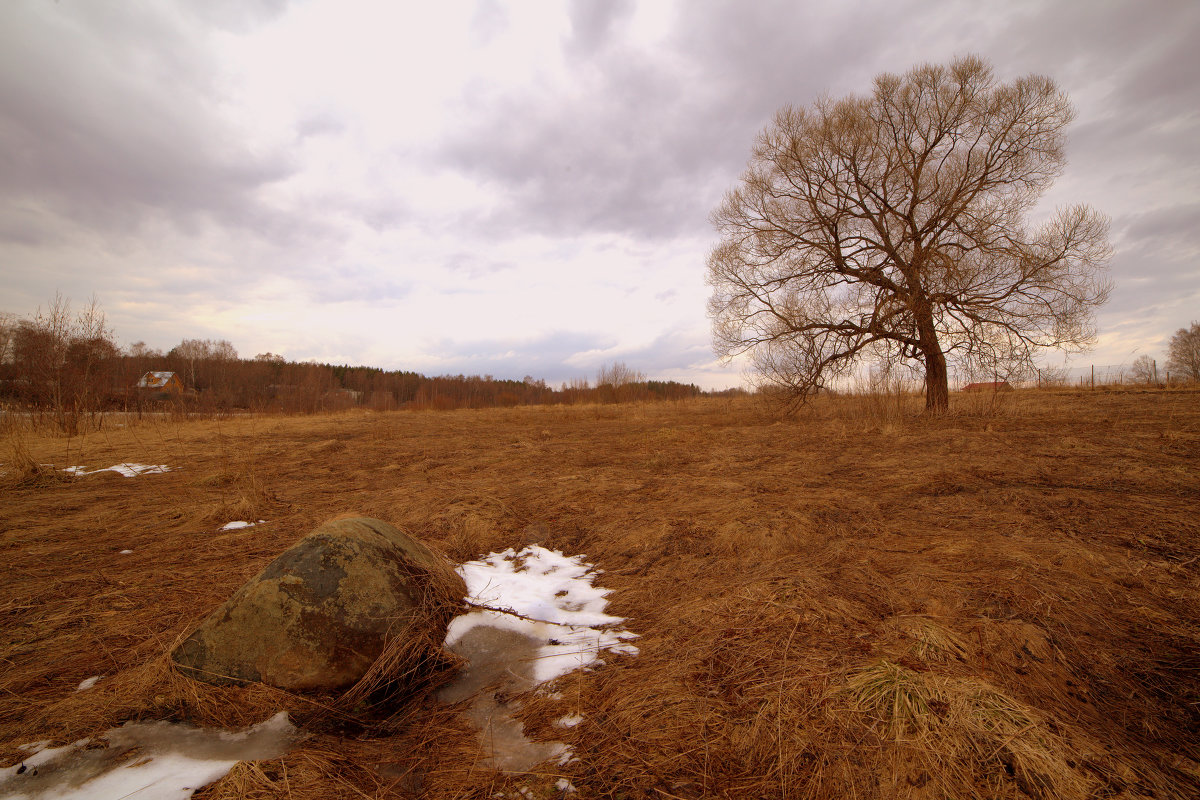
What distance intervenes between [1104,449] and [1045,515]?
12.5ft

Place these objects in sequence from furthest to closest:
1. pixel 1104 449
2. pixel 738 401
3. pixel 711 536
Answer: pixel 738 401 < pixel 1104 449 < pixel 711 536

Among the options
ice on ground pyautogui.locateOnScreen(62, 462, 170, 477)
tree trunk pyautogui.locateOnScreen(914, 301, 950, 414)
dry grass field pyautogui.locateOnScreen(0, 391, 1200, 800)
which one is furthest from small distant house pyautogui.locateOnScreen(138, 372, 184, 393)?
tree trunk pyautogui.locateOnScreen(914, 301, 950, 414)

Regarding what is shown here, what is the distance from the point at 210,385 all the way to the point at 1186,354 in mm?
55980

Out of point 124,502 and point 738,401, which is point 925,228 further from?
point 124,502

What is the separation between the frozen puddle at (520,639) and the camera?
6.91 ft

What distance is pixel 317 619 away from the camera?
252 centimetres

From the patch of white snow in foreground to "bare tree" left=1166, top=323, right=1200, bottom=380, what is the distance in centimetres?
3938

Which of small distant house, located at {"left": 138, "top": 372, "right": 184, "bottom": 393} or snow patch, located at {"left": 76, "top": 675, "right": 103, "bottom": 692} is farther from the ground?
small distant house, located at {"left": 138, "top": 372, "right": 184, "bottom": 393}

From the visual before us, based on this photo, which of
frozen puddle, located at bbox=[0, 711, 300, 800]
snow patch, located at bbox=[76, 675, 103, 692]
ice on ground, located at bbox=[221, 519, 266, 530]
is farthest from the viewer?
ice on ground, located at bbox=[221, 519, 266, 530]

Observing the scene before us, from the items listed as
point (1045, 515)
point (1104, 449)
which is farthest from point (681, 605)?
point (1104, 449)

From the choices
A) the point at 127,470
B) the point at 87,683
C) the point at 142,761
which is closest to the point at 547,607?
the point at 142,761

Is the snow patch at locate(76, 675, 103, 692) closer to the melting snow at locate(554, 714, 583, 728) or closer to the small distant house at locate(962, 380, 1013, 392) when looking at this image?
the melting snow at locate(554, 714, 583, 728)

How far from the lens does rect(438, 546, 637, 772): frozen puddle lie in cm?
211

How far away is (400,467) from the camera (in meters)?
8.15
